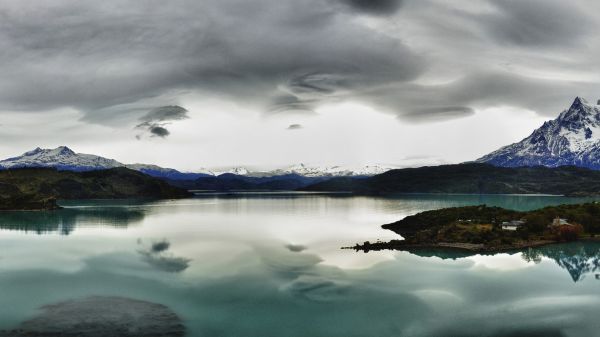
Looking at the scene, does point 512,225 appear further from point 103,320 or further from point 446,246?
point 103,320

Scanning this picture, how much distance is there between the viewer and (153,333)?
4556 centimetres

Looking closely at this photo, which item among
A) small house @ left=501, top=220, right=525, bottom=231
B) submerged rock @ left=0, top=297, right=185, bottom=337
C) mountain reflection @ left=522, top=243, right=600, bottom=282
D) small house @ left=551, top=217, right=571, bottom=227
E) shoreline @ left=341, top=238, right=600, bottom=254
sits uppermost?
small house @ left=551, top=217, right=571, bottom=227

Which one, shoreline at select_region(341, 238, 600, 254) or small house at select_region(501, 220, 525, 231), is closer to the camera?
shoreline at select_region(341, 238, 600, 254)

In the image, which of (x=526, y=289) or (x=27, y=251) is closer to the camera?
(x=526, y=289)

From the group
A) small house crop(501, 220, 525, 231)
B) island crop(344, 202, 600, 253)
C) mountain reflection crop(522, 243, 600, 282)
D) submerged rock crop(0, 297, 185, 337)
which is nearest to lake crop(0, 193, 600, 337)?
mountain reflection crop(522, 243, 600, 282)

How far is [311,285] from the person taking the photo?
69.3 meters

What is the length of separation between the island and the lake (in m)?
7.20

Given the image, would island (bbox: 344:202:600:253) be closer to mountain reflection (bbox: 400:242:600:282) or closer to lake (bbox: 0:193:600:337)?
mountain reflection (bbox: 400:242:600:282)

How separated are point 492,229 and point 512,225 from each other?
14485 mm

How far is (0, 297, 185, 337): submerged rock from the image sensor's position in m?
45.4

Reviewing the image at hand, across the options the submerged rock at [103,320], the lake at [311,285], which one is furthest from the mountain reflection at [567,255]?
the submerged rock at [103,320]

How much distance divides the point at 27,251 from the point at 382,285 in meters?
85.3

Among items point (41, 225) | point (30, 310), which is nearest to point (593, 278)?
point (30, 310)

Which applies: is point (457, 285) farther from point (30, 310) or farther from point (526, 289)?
point (30, 310)
